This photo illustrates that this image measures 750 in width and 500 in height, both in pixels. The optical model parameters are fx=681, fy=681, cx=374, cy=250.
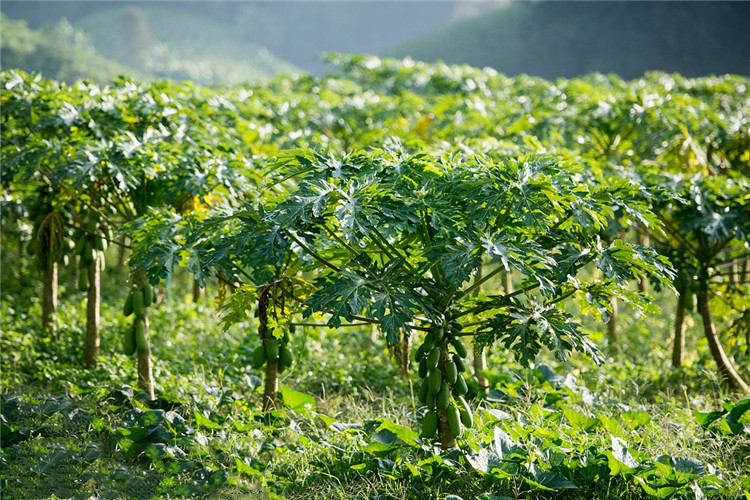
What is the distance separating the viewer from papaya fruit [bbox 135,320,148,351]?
4371 millimetres

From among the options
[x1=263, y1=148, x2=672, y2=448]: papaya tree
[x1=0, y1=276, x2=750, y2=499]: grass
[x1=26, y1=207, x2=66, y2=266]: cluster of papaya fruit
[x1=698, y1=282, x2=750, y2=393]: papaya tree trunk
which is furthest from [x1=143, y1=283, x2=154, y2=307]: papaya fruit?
[x1=698, y1=282, x2=750, y2=393]: papaya tree trunk

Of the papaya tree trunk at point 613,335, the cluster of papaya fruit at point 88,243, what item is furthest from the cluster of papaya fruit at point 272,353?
the papaya tree trunk at point 613,335

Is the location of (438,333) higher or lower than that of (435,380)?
higher

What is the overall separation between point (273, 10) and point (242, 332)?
1465 inches

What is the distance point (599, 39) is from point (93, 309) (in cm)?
2517

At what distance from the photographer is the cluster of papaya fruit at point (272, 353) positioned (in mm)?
3930

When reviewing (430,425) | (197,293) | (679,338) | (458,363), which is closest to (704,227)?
(679,338)

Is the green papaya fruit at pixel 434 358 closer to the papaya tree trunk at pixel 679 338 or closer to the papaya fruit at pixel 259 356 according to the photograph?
the papaya fruit at pixel 259 356

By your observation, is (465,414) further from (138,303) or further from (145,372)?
(145,372)

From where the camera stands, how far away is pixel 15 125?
483 centimetres

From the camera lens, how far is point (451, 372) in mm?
3289

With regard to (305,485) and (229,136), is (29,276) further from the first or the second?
(305,485)

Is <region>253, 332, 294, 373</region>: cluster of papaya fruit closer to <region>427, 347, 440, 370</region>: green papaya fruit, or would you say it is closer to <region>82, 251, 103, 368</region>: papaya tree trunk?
<region>427, 347, 440, 370</region>: green papaya fruit

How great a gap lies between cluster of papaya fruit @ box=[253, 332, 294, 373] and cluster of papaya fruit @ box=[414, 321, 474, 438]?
101cm
